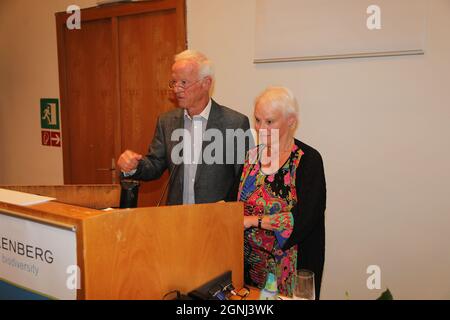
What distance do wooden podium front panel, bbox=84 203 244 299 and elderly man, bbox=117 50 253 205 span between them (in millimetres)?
812

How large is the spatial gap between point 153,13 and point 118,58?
1.66 ft

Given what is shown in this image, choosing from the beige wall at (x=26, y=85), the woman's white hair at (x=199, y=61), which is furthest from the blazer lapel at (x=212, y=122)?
the beige wall at (x=26, y=85)

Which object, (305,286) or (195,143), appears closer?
(305,286)

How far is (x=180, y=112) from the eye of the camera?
→ 85.0 inches

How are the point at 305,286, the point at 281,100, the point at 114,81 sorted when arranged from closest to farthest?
the point at 305,286
the point at 281,100
the point at 114,81

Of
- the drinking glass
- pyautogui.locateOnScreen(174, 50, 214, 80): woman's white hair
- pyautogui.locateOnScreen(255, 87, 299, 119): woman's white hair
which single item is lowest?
the drinking glass

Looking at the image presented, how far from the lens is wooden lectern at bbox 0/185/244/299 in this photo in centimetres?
84

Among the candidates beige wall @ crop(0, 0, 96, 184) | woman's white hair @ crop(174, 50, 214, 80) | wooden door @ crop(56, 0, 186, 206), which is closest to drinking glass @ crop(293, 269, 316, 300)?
woman's white hair @ crop(174, 50, 214, 80)

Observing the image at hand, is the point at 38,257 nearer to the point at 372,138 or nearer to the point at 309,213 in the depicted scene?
the point at 309,213

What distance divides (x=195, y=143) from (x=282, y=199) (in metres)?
0.69

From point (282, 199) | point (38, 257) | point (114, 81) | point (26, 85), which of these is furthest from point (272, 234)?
point (26, 85)

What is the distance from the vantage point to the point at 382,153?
2258 millimetres

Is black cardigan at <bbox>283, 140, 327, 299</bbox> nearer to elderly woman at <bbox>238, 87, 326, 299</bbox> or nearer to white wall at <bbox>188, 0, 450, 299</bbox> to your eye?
elderly woman at <bbox>238, 87, 326, 299</bbox>
